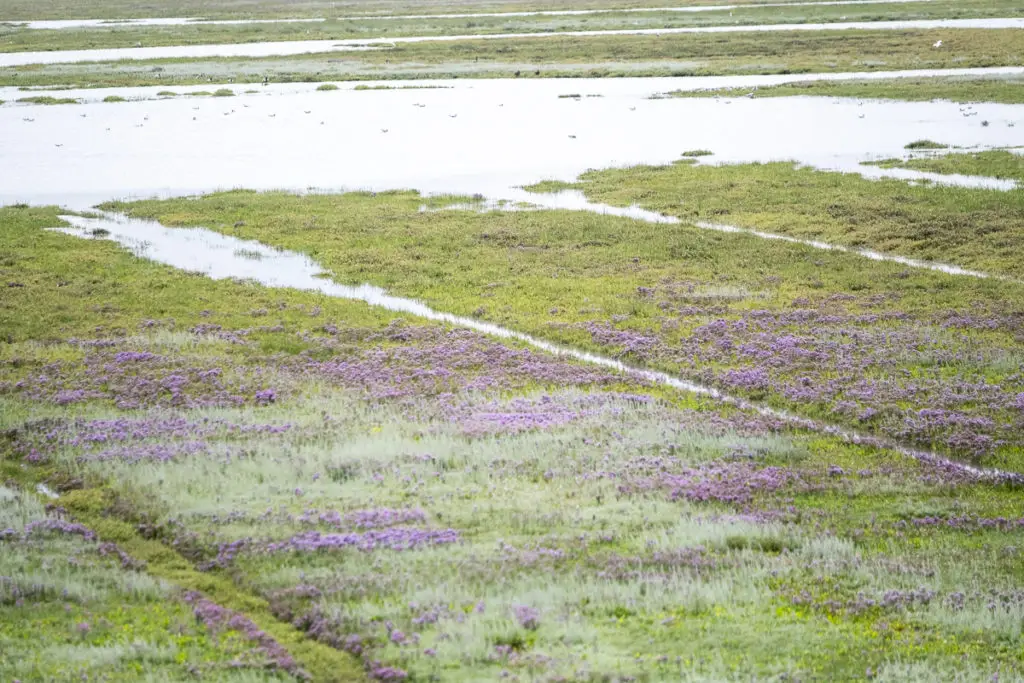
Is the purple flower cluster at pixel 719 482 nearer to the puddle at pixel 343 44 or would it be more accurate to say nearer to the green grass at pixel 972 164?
the green grass at pixel 972 164

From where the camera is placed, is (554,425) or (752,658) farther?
(554,425)

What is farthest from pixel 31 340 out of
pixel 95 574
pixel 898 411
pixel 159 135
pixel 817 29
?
pixel 817 29

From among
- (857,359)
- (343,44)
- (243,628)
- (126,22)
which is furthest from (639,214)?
(126,22)

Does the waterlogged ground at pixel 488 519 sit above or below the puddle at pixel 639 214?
below

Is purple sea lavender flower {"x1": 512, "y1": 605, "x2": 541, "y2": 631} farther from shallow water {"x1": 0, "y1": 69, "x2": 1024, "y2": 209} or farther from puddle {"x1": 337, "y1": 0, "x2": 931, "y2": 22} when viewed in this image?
puddle {"x1": 337, "y1": 0, "x2": 931, "y2": 22}

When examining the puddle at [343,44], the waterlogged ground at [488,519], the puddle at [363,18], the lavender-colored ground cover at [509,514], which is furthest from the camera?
the puddle at [363,18]

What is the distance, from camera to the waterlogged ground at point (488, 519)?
13711mm

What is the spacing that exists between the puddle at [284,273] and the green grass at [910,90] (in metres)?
48.5

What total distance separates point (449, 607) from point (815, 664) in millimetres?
5165

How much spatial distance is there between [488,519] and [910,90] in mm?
68887

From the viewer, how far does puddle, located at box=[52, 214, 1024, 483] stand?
23.9 m

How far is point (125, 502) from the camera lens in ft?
62.7

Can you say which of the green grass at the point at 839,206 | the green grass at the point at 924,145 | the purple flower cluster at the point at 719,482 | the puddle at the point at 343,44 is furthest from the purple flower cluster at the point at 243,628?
the puddle at the point at 343,44

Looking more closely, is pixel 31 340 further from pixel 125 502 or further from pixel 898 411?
pixel 898 411
